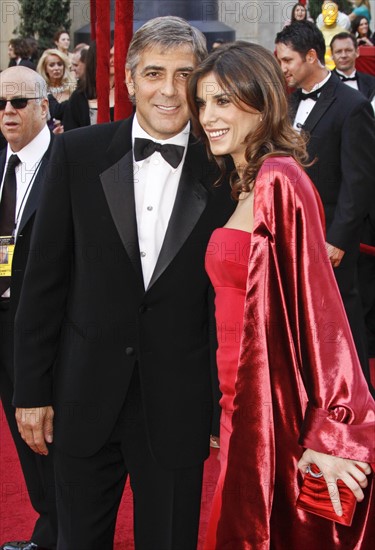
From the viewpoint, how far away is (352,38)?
8227 millimetres

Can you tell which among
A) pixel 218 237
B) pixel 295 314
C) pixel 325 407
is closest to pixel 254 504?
pixel 325 407

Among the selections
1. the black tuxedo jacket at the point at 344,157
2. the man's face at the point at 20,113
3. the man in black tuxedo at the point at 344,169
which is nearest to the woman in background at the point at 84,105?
the man in black tuxedo at the point at 344,169

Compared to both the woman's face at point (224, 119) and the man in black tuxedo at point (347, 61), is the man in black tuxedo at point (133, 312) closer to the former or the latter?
the woman's face at point (224, 119)

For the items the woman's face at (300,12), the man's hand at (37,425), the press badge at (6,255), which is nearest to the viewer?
the man's hand at (37,425)

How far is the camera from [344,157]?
15.8ft

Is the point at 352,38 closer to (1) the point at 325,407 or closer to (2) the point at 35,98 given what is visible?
(2) the point at 35,98

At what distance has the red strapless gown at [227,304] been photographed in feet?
8.23

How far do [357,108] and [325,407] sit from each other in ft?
9.26

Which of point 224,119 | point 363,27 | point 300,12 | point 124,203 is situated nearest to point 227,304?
point 124,203

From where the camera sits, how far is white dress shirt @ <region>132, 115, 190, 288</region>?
2.65 m

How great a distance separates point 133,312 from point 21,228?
3.30ft

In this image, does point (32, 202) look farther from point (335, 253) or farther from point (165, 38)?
point (335, 253)

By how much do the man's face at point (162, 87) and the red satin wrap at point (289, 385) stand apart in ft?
1.31

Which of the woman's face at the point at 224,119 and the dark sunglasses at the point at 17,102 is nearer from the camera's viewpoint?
the woman's face at the point at 224,119
